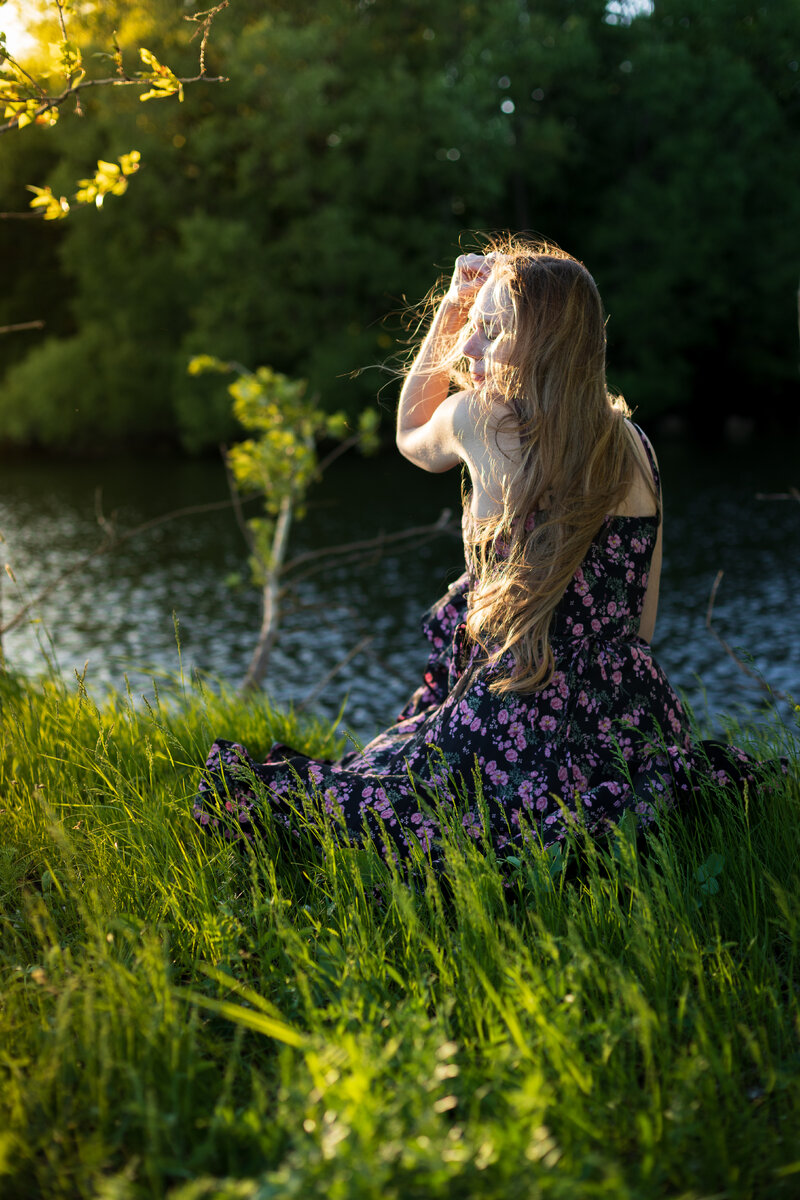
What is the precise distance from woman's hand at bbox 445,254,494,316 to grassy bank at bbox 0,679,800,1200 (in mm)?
1449

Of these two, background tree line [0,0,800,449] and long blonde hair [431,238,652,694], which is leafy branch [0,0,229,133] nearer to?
long blonde hair [431,238,652,694]

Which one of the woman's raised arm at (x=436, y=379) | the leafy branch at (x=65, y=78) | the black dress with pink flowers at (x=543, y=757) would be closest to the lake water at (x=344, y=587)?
the woman's raised arm at (x=436, y=379)

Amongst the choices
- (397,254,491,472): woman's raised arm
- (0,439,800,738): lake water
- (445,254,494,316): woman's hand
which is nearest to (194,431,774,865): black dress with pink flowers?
(397,254,491,472): woman's raised arm

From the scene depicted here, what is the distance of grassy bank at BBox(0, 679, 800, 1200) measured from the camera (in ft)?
4.42

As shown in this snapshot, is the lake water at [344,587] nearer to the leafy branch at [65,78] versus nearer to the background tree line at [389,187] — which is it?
the leafy branch at [65,78]

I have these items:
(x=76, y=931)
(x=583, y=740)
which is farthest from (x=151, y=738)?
(x=583, y=740)

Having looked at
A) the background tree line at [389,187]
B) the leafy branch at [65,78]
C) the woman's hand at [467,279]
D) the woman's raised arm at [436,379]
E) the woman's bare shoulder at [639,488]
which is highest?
the background tree line at [389,187]

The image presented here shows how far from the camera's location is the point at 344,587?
46.2ft

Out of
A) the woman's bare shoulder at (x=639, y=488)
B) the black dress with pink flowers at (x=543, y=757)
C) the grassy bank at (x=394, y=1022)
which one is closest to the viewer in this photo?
the grassy bank at (x=394, y=1022)

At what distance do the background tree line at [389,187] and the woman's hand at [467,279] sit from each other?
21.9 metres

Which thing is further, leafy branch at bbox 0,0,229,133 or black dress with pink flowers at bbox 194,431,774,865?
leafy branch at bbox 0,0,229,133

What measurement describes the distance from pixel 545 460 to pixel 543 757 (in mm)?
722

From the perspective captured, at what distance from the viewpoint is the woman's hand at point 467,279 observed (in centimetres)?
264

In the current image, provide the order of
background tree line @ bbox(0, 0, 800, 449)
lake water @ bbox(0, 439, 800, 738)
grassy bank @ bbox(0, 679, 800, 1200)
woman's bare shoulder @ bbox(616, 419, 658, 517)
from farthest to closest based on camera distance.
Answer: background tree line @ bbox(0, 0, 800, 449) < lake water @ bbox(0, 439, 800, 738) < woman's bare shoulder @ bbox(616, 419, 658, 517) < grassy bank @ bbox(0, 679, 800, 1200)
